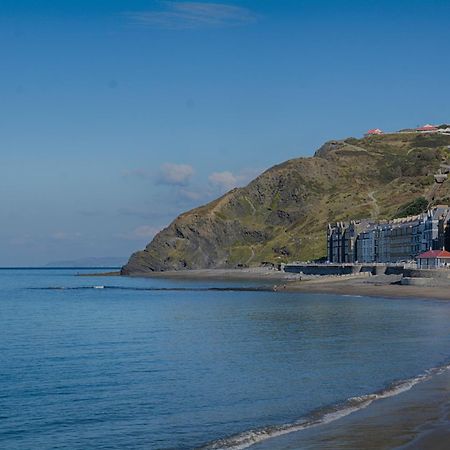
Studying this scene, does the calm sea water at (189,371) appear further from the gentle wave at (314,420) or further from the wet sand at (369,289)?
the wet sand at (369,289)

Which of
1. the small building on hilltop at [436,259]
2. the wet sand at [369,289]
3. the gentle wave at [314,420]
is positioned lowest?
the gentle wave at [314,420]

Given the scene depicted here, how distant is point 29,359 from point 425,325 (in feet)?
84.0

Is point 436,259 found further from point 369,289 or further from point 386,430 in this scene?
point 386,430

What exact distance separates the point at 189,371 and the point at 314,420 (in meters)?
10.7

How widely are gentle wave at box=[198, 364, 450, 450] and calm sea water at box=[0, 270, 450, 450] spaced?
1.10 feet

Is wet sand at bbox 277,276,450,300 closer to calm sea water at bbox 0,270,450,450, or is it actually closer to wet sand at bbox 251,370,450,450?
calm sea water at bbox 0,270,450,450

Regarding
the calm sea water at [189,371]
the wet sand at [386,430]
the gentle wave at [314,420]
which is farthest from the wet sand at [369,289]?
the wet sand at [386,430]

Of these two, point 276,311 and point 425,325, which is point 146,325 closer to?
point 276,311

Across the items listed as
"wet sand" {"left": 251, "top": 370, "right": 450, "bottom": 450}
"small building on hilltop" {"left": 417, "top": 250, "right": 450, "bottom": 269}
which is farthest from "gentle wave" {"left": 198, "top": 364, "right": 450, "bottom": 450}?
"small building on hilltop" {"left": 417, "top": 250, "right": 450, "bottom": 269}

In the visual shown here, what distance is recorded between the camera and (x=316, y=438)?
19.5 metres

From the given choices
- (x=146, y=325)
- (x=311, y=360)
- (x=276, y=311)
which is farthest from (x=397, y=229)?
(x=311, y=360)

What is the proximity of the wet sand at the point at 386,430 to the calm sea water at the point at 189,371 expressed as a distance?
1.64m

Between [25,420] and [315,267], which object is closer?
[25,420]

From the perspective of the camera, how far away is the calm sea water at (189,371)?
2205cm
